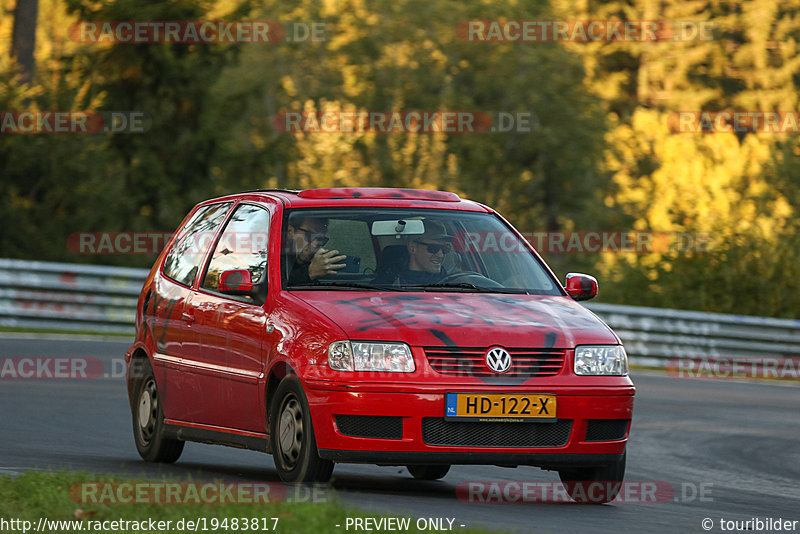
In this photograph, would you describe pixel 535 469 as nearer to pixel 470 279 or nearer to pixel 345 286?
pixel 470 279

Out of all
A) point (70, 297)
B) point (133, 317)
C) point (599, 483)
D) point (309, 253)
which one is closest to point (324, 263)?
point (309, 253)

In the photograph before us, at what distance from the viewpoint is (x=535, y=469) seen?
11.6m

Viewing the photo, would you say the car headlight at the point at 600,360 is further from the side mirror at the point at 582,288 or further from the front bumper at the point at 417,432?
the side mirror at the point at 582,288

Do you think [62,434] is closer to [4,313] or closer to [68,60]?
[4,313]

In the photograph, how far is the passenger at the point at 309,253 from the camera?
9367mm

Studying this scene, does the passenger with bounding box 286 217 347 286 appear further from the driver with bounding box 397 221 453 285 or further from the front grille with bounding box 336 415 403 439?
the front grille with bounding box 336 415 403 439

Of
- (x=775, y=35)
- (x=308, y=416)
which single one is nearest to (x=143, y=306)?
(x=308, y=416)

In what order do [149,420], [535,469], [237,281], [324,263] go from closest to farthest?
1. [237,281]
2. [324,263]
3. [149,420]
4. [535,469]

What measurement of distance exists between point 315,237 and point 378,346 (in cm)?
137

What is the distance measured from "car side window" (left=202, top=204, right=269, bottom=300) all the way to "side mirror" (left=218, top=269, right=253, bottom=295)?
0.46ft

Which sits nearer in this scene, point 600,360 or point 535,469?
point 600,360

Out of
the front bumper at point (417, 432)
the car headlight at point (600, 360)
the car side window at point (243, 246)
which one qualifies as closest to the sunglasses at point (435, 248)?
the car side window at point (243, 246)

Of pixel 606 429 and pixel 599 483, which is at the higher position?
pixel 606 429

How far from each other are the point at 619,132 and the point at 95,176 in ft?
52.5
